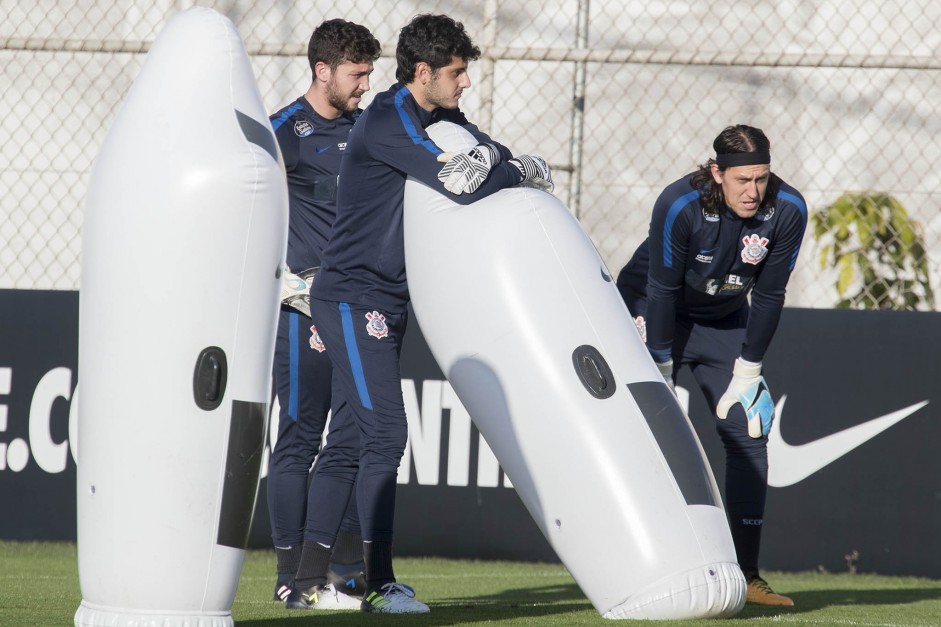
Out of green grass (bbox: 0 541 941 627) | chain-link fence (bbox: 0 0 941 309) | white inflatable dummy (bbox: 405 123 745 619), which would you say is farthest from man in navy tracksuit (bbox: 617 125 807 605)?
chain-link fence (bbox: 0 0 941 309)

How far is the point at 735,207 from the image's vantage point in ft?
15.0

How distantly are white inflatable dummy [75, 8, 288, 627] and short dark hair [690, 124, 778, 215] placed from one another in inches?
83.1

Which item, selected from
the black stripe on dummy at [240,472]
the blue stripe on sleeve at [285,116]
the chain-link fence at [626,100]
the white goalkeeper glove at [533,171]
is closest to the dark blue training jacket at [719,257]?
the white goalkeeper glove at [533,171]

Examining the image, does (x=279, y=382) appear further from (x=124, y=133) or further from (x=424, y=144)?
(x=124, y=133)

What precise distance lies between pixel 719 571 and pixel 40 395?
411cm

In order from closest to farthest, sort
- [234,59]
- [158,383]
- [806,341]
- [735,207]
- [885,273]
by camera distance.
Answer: [158,383] < [234,59] < [735,207] < [806,341] < [885,273]

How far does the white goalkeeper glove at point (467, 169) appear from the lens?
3777 millimetres

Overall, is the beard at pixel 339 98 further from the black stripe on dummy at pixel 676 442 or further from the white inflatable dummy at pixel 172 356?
the white inflatable dummy at pixel 172 356

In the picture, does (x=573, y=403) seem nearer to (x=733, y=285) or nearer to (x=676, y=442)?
(x=676, y=442)

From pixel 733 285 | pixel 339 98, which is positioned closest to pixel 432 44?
pixel 339 98

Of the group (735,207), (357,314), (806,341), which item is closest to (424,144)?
(357,314)

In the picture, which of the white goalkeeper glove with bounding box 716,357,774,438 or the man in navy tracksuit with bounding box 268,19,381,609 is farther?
the white goalkeeper glove with bounding box 716,357,774,438

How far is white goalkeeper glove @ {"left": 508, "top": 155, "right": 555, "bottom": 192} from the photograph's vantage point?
395 centimetres

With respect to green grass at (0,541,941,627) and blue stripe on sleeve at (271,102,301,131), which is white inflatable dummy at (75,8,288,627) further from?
blue stripe on sleeve at (271,102,301,131)
